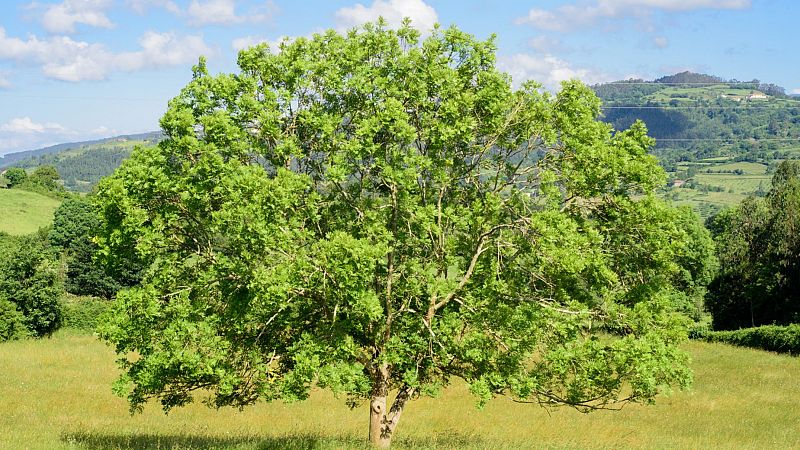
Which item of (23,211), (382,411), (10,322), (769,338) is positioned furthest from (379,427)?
(23,211)

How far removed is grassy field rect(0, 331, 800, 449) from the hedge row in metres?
6.91

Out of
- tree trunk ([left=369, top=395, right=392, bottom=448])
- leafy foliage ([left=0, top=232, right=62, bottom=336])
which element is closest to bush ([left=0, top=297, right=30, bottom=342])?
leafy foliage ([left=0, top=232, right=62, bottom=336])

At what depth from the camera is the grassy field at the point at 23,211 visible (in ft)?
463

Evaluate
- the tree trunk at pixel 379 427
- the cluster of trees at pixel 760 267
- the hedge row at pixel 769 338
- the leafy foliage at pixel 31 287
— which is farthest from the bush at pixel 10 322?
the cluster of trees at pixel 760 267

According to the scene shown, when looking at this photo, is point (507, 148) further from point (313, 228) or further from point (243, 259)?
point (243, 259)

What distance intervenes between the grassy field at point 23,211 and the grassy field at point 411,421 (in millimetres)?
101247

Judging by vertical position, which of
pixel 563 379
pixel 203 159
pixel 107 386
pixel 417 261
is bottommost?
pixel 107 386

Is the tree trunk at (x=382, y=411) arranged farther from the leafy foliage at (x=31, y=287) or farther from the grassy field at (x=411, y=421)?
the leafy foliage at (x=31, y=287)

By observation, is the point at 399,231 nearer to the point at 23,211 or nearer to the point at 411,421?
the point at 411,421

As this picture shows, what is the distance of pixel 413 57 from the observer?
19500 mm

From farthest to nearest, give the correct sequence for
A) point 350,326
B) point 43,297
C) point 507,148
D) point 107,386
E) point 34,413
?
1. point 43,297
2. point 107,386
3. point 34,413
4. point 507,148
5. point 350,326

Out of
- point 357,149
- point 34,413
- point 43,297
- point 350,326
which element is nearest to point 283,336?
point 350,326

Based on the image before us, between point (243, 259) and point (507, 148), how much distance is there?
7.84m

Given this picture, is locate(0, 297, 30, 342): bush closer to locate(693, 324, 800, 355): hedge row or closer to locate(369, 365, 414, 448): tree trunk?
locate(369, 365, 414, 448): tree trunk
